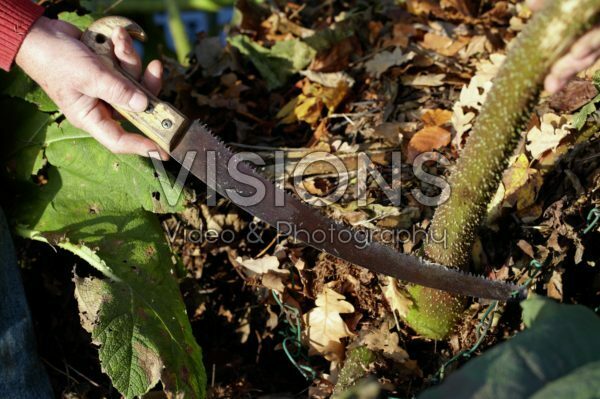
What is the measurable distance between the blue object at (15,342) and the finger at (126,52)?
0.94 metres

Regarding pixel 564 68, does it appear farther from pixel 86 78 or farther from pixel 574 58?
pixel 86 78

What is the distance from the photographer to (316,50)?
155 inches

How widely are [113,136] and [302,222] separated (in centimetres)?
92

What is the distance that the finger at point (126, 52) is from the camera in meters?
2.89

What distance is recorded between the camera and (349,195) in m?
3.27

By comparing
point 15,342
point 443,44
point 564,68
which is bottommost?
point 15,342

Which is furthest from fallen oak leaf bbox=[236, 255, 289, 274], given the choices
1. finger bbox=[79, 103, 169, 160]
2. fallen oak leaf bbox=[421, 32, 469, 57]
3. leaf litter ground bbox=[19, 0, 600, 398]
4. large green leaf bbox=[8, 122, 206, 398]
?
fallen oak leaf bbox=[421, 32, 469, 57]

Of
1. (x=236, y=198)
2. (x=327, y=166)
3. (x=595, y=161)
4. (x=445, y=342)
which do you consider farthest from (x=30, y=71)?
(x=595, y=161)

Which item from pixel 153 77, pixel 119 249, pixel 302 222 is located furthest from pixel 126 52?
pixel 302 222

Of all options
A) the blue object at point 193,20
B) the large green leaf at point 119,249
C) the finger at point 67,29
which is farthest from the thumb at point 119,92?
the blue object at point 193,20

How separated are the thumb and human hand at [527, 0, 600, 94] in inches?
58.9

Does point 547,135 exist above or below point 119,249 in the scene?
above

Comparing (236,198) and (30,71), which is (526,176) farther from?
(30,71)

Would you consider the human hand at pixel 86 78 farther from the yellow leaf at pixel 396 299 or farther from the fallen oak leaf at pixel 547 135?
the fallen oak leaf at pixel 547 135
